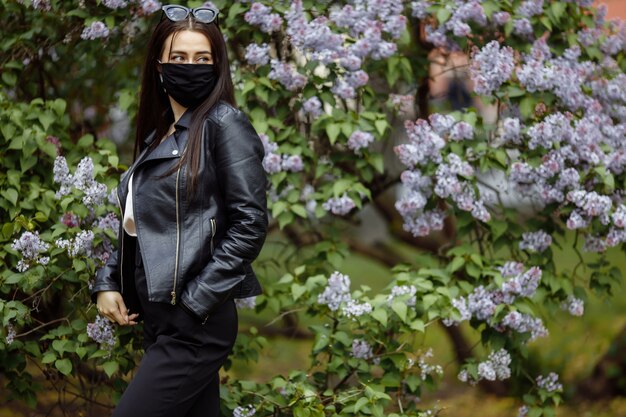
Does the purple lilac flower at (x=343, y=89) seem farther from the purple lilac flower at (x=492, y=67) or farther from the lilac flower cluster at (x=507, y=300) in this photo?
the lilac flower cluster at (x=507, y=300)

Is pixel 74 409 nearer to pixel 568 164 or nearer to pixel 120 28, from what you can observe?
pixel 120 28

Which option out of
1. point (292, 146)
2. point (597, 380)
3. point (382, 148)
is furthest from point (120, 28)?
point (597, 380)

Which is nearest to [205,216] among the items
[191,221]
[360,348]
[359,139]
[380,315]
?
[191,221]

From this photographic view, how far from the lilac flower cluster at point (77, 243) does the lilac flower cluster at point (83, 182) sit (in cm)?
15

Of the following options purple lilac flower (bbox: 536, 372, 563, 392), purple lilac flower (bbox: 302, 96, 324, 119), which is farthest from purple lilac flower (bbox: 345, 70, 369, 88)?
purple lilac flower (bbox: 536, 372, 563, 392)

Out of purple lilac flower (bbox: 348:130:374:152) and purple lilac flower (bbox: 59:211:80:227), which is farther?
purple lilac flower (bbox: 348:130:374:152)

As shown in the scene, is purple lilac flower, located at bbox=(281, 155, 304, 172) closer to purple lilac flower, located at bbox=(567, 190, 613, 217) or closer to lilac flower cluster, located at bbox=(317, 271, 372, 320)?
lilac flower cluster, located at bbox=(317, 271, 372, 320)

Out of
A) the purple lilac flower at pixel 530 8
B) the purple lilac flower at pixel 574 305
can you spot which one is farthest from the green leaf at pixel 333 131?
the purple lilac flower at pixel 574 305

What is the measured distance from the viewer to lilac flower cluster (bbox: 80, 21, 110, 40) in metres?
4.02

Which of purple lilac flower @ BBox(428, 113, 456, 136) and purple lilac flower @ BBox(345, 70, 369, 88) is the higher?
purple lilac flower @ BBox(345, 70, 369, 88)

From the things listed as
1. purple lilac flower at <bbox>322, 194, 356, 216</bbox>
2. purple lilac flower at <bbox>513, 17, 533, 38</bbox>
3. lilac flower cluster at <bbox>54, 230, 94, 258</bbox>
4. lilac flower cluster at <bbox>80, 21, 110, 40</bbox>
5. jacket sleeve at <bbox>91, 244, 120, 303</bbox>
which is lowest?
purple lilac flower at <bbox>322, 194, 356, 216</bbox>

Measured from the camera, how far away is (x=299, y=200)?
4.20 m

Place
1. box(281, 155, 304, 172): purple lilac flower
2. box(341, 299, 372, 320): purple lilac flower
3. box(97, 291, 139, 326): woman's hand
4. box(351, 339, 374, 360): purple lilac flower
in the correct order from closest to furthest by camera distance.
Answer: box(97, 291, 139, 326): woman's hand → box(341, 299, 372, 320): purple lilac flower → box(351, 339, 374, 360): purple lilac flower → box(281, 155, 304, 172): purple lilac flower

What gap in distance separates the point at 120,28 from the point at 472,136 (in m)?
1.75
